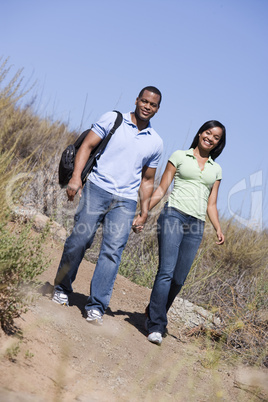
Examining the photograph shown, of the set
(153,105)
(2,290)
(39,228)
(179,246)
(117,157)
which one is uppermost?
(153,105)

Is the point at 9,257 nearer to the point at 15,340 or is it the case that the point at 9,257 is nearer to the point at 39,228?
the point at 15,340

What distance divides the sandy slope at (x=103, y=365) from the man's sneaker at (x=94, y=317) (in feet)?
0.16

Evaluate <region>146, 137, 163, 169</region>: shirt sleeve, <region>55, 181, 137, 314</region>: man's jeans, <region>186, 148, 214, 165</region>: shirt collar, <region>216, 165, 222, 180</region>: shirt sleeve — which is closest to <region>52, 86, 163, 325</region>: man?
<region>55, 181, 137, 314</region>: man's jeans

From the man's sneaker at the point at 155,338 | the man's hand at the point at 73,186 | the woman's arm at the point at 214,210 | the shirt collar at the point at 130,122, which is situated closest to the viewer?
the man's hand at the point at 73,186

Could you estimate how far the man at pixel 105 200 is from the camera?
14.7ft

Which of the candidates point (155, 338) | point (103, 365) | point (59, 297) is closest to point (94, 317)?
point (59, 297)

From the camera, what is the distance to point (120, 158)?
4.51m

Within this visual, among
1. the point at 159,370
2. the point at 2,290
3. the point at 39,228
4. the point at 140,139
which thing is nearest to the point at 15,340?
the point at 2,290

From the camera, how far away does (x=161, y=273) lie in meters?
4.68

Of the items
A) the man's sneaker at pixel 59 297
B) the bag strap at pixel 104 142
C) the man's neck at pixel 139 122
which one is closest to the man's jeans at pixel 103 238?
the man's sneaker at pixel 59 297

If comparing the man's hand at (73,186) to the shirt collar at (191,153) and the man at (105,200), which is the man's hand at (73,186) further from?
the shirt collar at (191,153)

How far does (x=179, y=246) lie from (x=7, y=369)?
2259 mm

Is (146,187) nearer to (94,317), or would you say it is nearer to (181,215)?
(181,215)

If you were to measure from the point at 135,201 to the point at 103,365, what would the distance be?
1.49 metres
